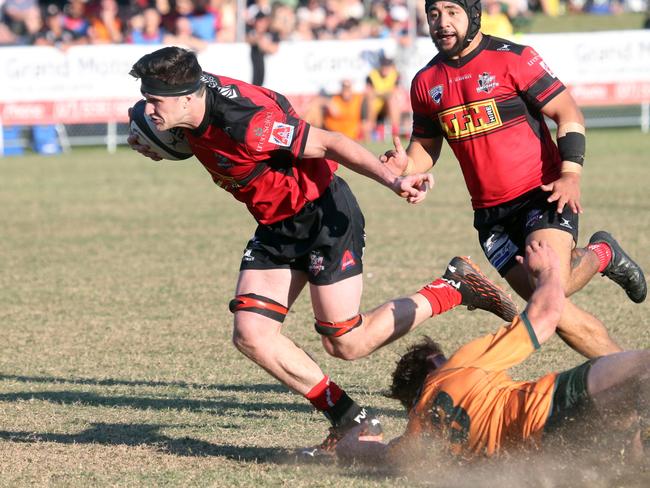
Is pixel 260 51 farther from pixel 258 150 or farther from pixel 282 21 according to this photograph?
pixel 258 150

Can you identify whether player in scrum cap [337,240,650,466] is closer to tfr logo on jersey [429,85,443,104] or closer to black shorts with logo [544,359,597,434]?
black shorts with logo [544,359,597,434]

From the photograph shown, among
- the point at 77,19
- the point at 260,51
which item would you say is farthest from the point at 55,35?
the point at 260,51

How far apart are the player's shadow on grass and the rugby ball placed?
133cm

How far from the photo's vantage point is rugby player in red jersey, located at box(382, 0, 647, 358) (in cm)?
551

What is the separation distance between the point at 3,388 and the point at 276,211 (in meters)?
2.21

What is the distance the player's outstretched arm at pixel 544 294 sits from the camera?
4.16 metres

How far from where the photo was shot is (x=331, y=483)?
4.75m

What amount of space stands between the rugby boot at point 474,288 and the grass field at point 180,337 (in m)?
0.71

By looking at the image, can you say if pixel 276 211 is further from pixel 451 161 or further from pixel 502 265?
pixel 451 161

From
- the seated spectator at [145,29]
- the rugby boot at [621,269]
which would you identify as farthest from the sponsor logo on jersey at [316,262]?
the seated spectator at [145,29]

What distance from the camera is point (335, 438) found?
518 centimetres

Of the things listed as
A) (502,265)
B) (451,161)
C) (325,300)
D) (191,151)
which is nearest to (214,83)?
(191,151)

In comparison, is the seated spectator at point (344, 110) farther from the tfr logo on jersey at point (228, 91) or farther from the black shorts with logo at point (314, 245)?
the tfr logo on jersey at point (228, 91)

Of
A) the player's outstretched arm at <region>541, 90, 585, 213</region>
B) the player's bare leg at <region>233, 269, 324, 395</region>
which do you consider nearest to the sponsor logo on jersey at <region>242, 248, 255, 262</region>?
the player's bare leg at <region>233, 269, 324, 395</region>
